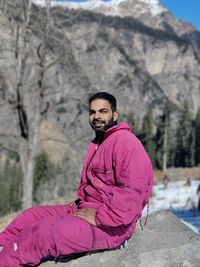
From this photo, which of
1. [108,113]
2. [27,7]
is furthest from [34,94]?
[108,113]

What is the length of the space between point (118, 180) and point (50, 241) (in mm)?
676

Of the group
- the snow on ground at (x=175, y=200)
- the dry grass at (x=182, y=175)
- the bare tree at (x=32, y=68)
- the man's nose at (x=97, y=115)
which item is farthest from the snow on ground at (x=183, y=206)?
the dry grass at (x=182, y=175)

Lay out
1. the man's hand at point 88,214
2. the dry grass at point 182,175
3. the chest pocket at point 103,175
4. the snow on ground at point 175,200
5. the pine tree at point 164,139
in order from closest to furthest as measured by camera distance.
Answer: the man's hand at point 88,214 → the chest pocket at point 103,175 → the snow on ground at point 175,200 → the dry grass at point 182,175 → the pine tree at point 164,139

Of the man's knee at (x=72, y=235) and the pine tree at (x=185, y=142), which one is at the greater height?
the man's knee at (x=72, y=235)

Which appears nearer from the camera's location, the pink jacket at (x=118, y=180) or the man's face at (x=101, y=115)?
the pink jacket at (x=118, y=180)

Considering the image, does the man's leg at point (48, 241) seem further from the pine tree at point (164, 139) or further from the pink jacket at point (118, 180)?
the pine tree at point (164, 139)

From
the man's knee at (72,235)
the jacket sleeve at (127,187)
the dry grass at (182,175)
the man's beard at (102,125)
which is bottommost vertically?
the dry grass at (182,175)

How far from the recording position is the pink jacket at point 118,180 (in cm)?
390

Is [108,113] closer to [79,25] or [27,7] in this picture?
[27,7]

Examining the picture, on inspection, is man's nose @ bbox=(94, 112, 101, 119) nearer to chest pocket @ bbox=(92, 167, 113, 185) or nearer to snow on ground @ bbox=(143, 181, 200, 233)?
chest pocket @ bbox=(92, 167, 113, 185)

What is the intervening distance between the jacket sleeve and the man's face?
33 cm

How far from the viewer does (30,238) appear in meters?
3.88

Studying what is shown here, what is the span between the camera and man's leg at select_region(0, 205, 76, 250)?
429cm

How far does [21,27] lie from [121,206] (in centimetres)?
1092
